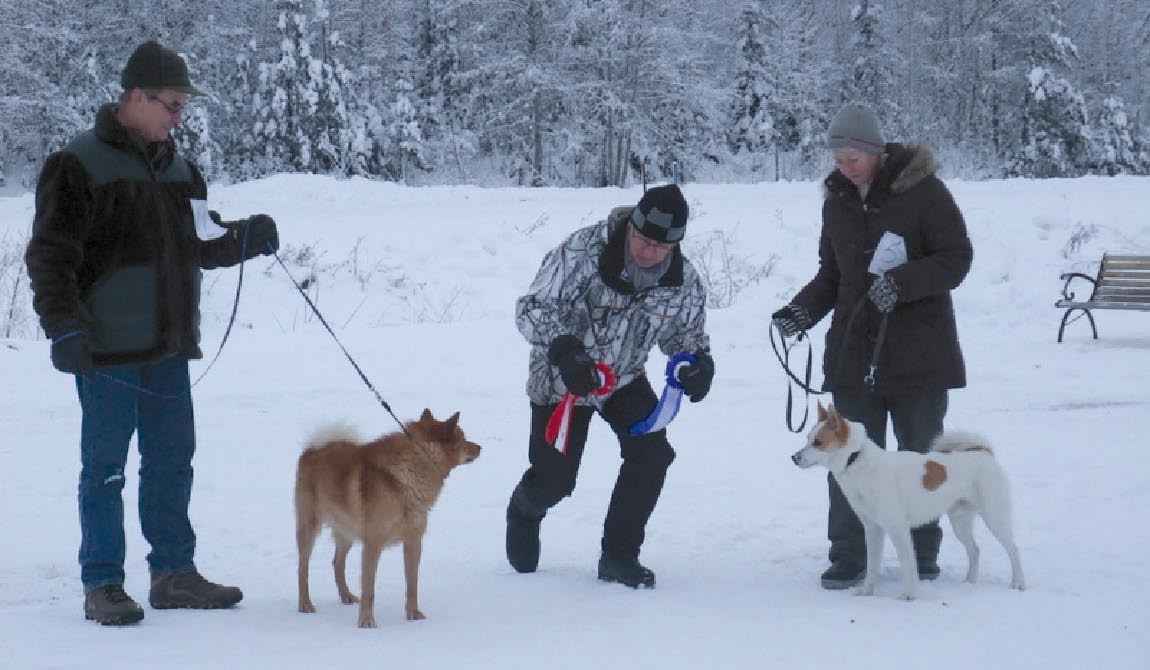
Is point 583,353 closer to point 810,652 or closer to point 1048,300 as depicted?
point 810,652

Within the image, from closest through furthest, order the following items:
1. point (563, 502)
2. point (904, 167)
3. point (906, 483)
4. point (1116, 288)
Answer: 1. point (906, 483)
2. point (904, 167)
3. point (563, 502)
4. point (1116, 288)

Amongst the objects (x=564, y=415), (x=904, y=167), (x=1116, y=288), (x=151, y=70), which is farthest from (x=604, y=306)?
(x=1116, y=288)

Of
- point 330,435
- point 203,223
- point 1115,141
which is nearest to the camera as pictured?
point 330,435

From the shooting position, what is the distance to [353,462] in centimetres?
398

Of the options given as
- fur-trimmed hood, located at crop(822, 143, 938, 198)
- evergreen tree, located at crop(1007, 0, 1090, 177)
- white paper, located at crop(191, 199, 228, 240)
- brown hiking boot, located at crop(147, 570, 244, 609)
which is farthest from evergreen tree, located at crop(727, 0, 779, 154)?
brown hiking boot, located at crop(147, 570, 244, 609)

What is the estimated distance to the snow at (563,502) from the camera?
149 inches

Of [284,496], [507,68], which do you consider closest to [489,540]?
[284,496]

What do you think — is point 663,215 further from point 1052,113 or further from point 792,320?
point 1052,113

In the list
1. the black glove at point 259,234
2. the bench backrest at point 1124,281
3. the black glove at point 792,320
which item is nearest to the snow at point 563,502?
the bench backrest at point 1124,281

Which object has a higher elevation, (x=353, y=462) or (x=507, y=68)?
(x=507, y=68)

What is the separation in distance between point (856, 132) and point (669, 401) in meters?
1.35

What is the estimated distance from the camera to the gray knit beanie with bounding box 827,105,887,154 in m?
4.52

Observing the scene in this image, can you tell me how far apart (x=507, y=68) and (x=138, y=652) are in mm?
28462

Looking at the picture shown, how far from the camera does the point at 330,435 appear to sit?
4.11 meters
